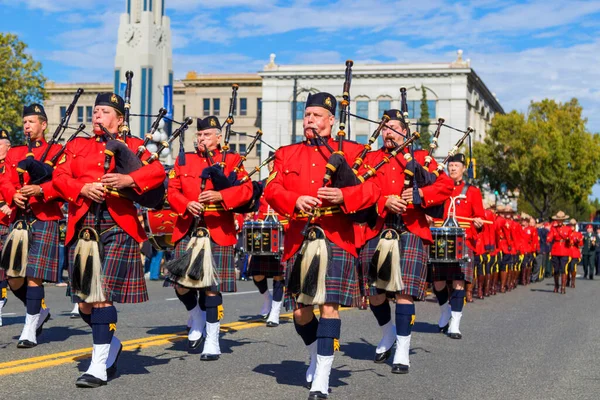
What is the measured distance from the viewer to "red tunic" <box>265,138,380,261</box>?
6531 mm

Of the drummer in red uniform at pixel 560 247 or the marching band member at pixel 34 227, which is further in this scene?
the drummer in red uniform at pixel 560 247

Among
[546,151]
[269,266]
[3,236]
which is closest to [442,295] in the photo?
[269,266]

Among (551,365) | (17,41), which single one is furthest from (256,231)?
(17,41)

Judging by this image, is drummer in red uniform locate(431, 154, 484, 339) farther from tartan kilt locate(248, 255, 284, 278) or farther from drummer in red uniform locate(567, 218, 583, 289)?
drummer in red uniform locate(567, 218, 583, 289)

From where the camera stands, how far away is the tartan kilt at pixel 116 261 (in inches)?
267

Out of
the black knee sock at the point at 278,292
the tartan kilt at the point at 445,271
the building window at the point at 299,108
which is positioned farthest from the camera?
the building window at the point at 299,108

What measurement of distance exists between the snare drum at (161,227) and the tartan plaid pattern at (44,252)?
3.35 feet

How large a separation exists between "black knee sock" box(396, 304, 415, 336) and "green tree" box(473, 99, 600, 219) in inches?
1788

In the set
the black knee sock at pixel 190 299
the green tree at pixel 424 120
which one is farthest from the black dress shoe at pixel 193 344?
the green tree at pixel 424 120

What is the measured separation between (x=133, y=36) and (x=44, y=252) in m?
47.3

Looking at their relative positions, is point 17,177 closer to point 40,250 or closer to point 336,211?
point 40,250

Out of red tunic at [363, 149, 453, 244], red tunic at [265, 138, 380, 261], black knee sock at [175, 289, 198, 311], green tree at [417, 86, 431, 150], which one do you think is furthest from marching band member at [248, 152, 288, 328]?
green tree at [417, 86, 431, 150]

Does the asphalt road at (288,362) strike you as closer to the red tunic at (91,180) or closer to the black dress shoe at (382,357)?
the black dress shoe at (382,357)

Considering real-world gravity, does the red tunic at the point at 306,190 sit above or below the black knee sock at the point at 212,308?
above
